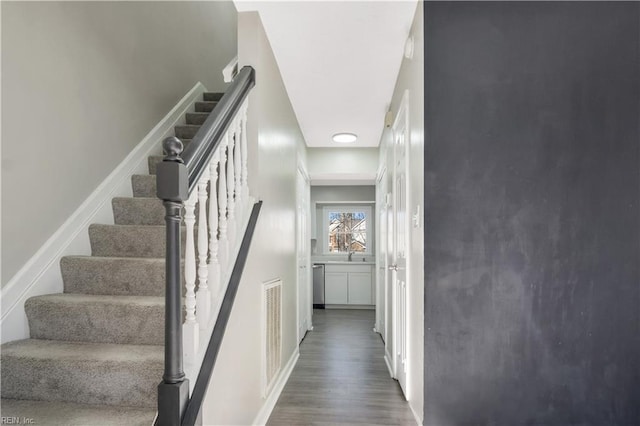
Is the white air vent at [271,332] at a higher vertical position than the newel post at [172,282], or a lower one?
lower

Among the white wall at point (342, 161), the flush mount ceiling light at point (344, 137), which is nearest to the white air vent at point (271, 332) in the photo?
the flush mount ceiling light at point (344, 137)

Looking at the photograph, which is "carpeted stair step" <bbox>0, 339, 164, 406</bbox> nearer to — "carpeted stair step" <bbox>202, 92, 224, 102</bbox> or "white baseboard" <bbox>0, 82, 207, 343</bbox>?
"white baseboard" <bbox>0, 82, 207, 343</bbox>

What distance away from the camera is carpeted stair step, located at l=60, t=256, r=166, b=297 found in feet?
6.34

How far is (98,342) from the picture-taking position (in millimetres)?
1722

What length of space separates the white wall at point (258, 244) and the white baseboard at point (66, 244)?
0.93 m

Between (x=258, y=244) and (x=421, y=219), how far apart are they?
3.01 feet

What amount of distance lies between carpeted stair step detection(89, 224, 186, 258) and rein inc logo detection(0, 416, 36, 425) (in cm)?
93

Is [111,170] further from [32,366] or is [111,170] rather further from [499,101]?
[499,101]

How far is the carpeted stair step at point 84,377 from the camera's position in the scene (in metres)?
1.45

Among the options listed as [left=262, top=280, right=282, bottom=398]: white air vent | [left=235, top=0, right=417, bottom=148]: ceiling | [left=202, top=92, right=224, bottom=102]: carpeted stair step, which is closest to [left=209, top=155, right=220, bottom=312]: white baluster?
[left=262, top=280, right=282, bottom=398]: white air vent

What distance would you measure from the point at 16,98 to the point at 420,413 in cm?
249

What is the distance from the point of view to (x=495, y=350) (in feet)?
6.38

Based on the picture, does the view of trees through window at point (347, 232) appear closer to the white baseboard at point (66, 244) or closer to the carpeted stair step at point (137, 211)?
the white baseboard at point (66, 244)

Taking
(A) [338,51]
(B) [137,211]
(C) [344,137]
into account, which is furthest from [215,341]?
(C) [344,137]
